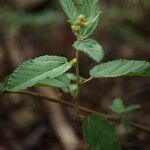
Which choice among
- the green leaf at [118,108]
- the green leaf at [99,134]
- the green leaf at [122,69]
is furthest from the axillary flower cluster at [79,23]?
the green leaf at [118,108]

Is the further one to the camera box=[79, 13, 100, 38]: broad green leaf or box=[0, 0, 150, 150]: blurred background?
box=[0, 0, 150, 150]: blurred background

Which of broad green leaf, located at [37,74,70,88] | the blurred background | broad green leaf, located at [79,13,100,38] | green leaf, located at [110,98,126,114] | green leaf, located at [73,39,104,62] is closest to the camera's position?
green leaf, located at [73,39,104,62]

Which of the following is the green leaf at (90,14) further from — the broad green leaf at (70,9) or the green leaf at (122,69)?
the green leaf at (122,69)

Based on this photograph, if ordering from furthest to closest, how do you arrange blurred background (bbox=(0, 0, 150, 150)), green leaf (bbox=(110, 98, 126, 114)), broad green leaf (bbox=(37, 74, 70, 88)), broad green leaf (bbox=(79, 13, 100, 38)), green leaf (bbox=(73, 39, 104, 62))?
blurred background (bbox=(0, 0, 150, 150)) → green leaf (bbox=(110, 98, 126, 114)) → broad green leaf (bbox=(37, 74, 70, 88)) → broad green leaf (bbox=(79, 13, 100, 38)) → green leaf (bbox=(73, 39, 104, 62))

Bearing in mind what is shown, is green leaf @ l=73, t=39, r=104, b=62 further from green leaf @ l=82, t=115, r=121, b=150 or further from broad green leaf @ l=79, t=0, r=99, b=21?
green leaf @ l=82, t=115, r=121, b=150

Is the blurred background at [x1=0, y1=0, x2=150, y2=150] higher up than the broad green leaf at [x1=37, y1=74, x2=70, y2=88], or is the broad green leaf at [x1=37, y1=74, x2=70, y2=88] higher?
the broad green leaf at [x1=37, y1=74, x2=70, y2=88]

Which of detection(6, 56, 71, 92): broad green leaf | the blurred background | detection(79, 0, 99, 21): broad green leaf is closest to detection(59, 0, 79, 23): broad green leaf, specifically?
detection(79, 0, 99, 21): broad green leaf
